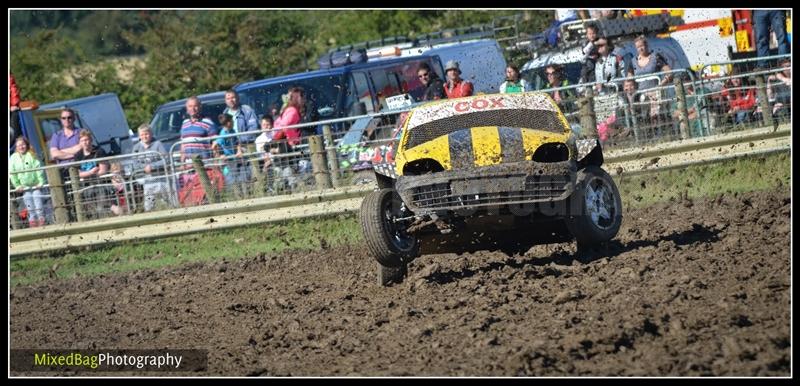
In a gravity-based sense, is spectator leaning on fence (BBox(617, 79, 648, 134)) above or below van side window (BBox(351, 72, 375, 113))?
below

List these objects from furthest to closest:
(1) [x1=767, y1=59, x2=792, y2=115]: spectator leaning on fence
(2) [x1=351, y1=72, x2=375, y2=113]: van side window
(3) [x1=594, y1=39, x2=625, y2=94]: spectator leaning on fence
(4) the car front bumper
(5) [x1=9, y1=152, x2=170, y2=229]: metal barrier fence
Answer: (2) [x1=351, y1=72, x2=375, y2=113]: van side window → (3) [x1=594, y1=39, x2=625, y2=94]: spectator leaning on fence → (5) [x1=9, y1=152, x2=170, y2=229]: metal barrier fence → (1) [x1=767, y1=59, x2=792, y2=115]: spectator leaning on fence → (4) the car front bumper

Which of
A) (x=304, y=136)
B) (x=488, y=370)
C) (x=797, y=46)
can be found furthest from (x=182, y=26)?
(x=488, y=370)

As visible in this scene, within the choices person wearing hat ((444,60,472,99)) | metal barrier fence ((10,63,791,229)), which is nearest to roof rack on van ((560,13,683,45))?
metal barrier fence ((10,63,791,229))

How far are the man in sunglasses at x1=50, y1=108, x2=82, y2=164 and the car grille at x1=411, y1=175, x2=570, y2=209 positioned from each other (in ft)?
29.6

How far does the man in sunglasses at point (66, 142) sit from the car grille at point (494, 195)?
902 centimetres

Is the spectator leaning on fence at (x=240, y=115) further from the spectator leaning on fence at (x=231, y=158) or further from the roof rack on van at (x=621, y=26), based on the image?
the roof rack on van at (x=621, y=26)

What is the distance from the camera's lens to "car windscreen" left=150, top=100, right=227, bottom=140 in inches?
745

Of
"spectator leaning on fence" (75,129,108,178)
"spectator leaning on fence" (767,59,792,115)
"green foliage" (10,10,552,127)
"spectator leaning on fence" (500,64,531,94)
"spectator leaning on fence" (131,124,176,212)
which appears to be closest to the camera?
"spectator leaning on fence" (767,59,792,115)

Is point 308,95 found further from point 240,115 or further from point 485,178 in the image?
point 485,178

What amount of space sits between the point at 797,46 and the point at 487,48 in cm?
826

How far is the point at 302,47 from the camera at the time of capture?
28438mm

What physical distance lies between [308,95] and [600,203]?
25.8 feet

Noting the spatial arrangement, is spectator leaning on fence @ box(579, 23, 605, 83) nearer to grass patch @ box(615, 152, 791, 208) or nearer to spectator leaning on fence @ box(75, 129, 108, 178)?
grass patch @ box(615, 152, 791, 208)

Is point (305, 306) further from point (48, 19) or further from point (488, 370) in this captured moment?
point (48, 19)
